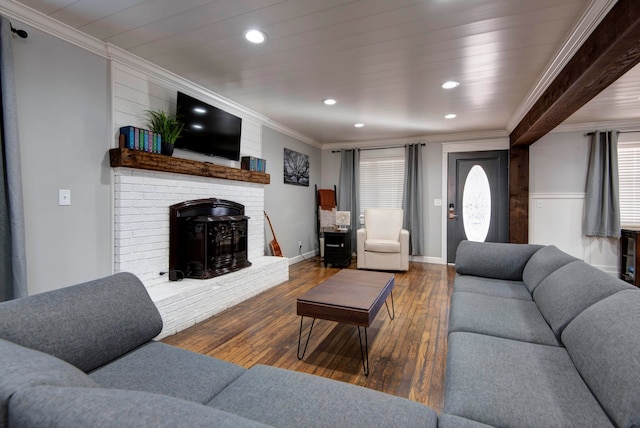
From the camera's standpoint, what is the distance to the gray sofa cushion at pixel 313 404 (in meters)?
0.94

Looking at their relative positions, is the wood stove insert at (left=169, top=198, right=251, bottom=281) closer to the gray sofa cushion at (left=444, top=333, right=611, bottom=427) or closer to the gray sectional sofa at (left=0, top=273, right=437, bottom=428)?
the gray sectional sofa at (left=0, top=273, right=437, bottom=428)

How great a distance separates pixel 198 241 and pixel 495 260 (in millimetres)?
2868

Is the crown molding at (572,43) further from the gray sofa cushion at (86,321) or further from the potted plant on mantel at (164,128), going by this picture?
the potted plant on mantel at (164,128)

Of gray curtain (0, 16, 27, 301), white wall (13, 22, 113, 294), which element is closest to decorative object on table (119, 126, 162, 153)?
white wall (13, 22, 113, 294)

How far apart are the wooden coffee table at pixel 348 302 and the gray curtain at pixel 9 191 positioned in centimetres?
182

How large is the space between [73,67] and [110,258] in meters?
1.53

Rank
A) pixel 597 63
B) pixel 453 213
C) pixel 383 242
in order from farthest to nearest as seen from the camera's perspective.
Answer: pixel 453 213 → pixel 383 242 → pixel 597 63

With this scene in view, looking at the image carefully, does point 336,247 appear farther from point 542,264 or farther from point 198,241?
point 542,264

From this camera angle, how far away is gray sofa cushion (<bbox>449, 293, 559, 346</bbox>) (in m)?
1.58

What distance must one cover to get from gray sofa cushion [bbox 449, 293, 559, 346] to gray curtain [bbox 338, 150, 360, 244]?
13.0 ft

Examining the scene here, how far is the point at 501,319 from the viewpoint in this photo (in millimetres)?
1751

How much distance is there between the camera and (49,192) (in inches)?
85.1

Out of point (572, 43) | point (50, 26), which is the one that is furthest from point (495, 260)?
point (50, 26)

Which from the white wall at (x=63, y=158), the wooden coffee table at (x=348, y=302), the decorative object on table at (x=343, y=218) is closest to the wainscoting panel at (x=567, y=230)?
the decorative object on table at (x=343, y=218)
